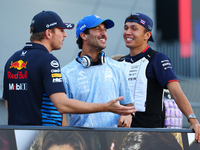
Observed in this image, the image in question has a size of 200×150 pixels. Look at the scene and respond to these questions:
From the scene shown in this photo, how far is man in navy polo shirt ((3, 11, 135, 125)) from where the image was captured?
8.28ft

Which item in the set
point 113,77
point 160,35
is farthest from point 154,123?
point 160,35

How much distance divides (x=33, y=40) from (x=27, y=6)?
8975 mm

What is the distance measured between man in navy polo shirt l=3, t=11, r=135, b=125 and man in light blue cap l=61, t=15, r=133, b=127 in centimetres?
49

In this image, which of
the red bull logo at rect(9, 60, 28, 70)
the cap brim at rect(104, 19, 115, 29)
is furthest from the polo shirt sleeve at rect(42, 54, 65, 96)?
the cap brim at rect(104, 19, 115, 29)

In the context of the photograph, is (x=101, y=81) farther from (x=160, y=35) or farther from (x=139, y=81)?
(x=160, y=35)

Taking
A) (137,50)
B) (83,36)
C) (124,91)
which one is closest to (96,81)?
(124,91)

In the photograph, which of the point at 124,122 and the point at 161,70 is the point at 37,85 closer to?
the point at 124,122

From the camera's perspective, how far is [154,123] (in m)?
3.73

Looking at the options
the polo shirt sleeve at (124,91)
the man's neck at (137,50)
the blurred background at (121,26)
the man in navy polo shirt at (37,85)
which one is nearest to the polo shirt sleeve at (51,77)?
the man in navy polo shirt at (37,85)

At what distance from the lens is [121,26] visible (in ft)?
43.5

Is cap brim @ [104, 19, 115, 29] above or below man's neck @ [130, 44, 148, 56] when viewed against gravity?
above

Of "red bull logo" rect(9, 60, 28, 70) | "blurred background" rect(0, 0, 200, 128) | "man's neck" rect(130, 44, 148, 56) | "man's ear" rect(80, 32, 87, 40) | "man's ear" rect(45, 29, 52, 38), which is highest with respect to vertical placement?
"blurred background" rect(0, 0, 200, 128)

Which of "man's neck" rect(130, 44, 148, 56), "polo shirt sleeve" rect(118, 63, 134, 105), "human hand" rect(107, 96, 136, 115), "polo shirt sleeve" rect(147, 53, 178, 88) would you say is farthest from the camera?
"man's neck" rect(130, 44, 148, 56)

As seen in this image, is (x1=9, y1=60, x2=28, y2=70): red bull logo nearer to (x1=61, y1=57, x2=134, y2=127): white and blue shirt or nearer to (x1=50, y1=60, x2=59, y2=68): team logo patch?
(x1=50, y1=60, x2=59, y2=68): team logo patch
